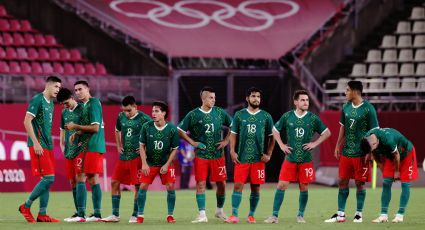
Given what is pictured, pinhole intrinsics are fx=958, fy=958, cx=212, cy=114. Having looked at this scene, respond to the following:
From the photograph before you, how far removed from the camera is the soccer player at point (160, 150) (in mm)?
15312

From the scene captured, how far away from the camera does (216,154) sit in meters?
15.8

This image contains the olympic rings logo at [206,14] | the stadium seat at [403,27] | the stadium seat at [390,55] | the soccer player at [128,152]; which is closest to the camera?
the soccer player at [128,152]

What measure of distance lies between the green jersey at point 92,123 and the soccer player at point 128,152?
48 centimetres

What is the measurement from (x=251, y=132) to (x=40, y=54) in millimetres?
17013

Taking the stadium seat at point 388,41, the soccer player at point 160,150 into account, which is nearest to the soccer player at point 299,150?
the soccer player at point 160,150

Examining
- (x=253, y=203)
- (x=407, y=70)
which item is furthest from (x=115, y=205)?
Result: (x=407, y=70)

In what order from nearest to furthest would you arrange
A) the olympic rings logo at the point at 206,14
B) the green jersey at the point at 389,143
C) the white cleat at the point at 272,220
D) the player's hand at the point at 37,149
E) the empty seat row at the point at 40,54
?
the green jersey at the point at 389,143 < the player's hand at the point at 37,149 < the white cleat at the point at 272,220 < the empty seat row at the point at 40,54 < the olympic rings logo at the point at 206,14

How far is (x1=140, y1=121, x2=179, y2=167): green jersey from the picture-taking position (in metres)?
15.4

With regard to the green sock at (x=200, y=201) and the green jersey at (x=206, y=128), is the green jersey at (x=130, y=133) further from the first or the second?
the green sock at (x=200, y=201)

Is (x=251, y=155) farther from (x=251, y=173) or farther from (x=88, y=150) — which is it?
(x=88, y=150)

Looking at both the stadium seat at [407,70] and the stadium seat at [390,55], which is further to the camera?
the stadium seat at [390,55]

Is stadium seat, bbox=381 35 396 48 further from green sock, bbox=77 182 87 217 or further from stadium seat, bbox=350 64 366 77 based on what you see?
green sock, bbox=77 182 87 217

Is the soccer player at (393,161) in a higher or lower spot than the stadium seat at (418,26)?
lower

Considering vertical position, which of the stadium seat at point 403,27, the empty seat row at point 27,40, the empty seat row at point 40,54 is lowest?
the empty seat row at point 40,54
